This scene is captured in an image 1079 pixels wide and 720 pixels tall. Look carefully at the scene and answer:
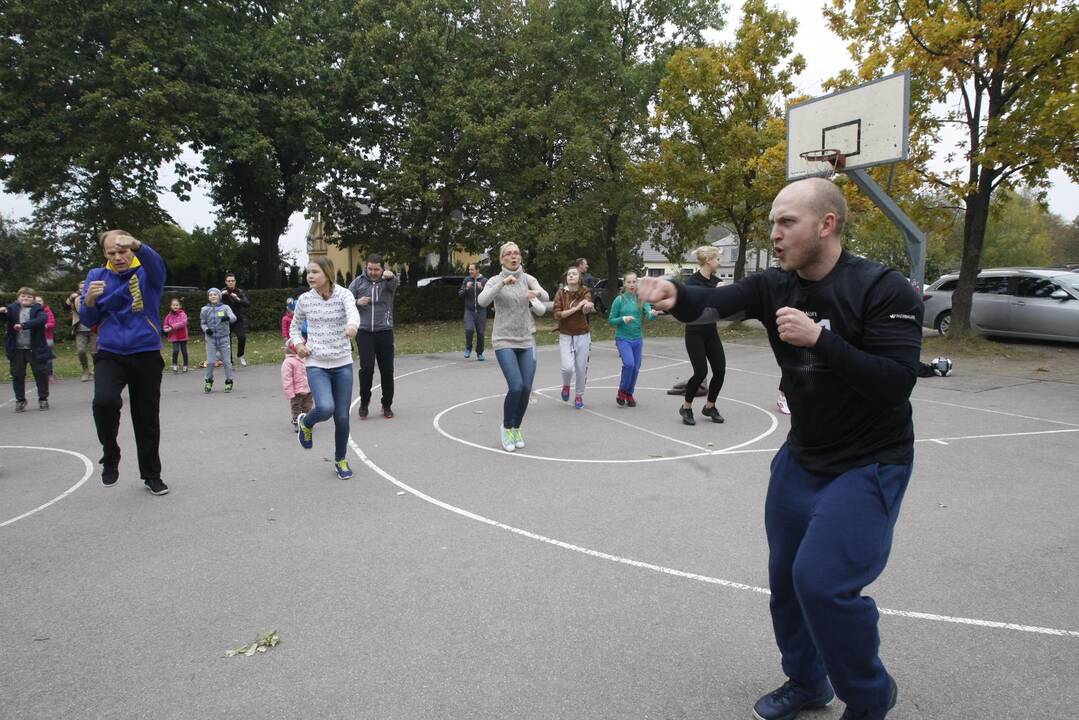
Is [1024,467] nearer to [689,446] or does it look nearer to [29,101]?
[689,446]

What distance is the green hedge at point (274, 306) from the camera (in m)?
20.5

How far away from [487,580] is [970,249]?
17.0 m

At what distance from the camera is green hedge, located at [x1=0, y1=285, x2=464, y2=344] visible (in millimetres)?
20500

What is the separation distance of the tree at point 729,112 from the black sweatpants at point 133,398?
19.9 meters

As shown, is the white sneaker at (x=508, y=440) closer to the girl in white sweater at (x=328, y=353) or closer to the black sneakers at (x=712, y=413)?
the girl in white sweater at (x=328, y=353)

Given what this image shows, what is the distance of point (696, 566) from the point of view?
4.28 meters

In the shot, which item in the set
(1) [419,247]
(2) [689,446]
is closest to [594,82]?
(1) [419,247]

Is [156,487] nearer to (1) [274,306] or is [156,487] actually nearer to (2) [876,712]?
(2) [876,712]

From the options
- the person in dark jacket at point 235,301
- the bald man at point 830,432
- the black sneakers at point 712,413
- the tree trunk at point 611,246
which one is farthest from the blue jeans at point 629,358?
the tree trunk at point 611,246

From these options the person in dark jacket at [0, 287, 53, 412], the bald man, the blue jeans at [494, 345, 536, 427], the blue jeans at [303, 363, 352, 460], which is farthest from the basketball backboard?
the person in dark jacket at [0, 287, 53, 412]

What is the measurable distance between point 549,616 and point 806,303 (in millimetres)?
2147

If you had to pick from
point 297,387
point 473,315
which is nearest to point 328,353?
point 297,387

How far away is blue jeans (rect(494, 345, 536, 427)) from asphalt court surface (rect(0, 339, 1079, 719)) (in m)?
0.51

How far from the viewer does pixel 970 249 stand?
54.2 feet
